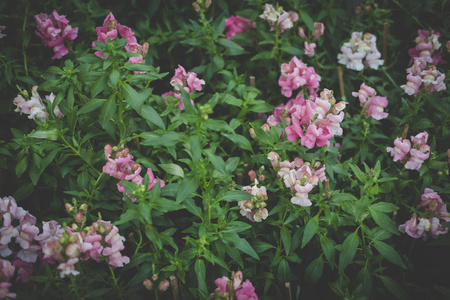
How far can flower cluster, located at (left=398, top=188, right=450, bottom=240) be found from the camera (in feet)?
7.65

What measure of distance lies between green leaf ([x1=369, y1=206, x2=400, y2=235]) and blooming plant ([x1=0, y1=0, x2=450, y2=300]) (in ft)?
0.04

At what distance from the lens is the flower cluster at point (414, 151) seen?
2484 mm

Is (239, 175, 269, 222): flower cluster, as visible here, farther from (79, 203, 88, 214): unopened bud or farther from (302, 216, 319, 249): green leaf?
(79, 203, 88, 214): unopened bud

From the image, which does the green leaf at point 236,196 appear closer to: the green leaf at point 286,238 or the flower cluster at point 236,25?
the green leaf at point 286,238

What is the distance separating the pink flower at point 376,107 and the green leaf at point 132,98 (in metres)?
1.59

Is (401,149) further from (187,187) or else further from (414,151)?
(187,187)

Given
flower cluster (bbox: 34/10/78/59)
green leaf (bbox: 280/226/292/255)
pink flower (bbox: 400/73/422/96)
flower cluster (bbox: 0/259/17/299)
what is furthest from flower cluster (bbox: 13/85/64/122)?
pink flower (bbox: 400/73/422/96)

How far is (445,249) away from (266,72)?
189cm

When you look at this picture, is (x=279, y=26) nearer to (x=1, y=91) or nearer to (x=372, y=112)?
(x=372, y=112)

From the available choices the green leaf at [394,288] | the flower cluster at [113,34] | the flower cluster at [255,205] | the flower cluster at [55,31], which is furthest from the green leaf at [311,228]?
the flower cluster at [55,31]

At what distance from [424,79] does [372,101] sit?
0.36 m

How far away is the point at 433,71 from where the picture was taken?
2.76 m

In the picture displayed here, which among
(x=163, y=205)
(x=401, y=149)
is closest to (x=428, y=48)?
(x=401, y=149)

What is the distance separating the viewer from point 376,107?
281 centimetres
